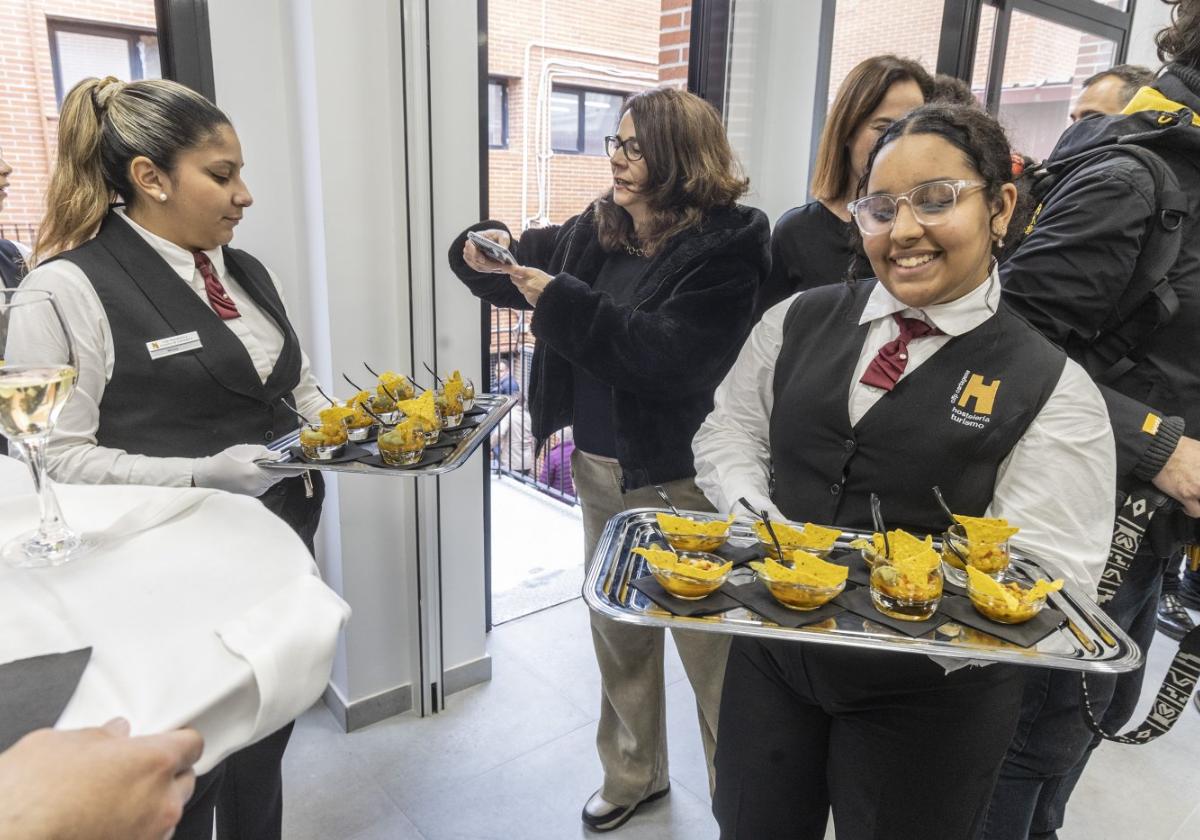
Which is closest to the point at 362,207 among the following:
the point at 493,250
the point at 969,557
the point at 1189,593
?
the point at 493,250

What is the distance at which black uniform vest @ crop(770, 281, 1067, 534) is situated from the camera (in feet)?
3.72

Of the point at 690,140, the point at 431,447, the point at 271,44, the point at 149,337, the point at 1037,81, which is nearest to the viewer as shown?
the point at 149,337

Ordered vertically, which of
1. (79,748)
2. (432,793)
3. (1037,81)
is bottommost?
(432,793)

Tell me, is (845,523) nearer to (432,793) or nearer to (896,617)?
(896,617)

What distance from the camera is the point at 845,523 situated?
124 cm

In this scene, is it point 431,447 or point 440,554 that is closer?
point 431,447

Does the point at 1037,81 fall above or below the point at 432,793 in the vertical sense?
above

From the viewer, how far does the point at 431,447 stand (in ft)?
5.16

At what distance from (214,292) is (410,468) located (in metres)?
0.56

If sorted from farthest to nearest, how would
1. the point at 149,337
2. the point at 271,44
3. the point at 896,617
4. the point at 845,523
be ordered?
the point at 271,44 → the point at 149,337 → the point at 845,523 → the point at 896,617

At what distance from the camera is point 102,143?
142 cm

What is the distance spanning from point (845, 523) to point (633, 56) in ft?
17.8

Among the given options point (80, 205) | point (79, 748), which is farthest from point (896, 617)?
point (80, 205)

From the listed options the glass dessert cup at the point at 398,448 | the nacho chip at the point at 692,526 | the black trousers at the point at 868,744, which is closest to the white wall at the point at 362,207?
the glass dessert cup at the point at 398,448
